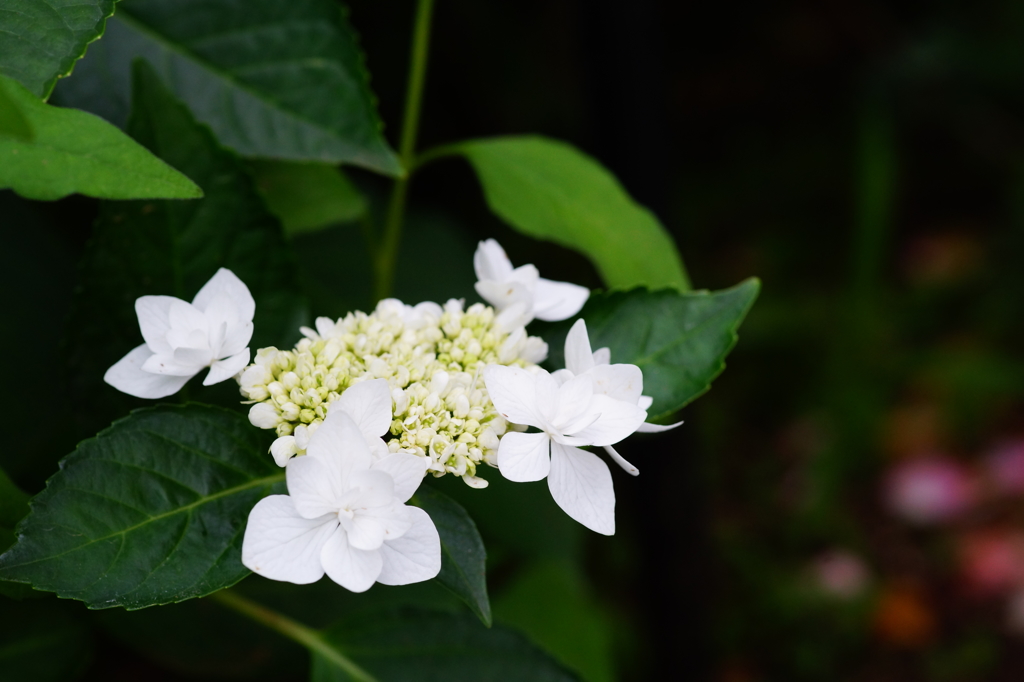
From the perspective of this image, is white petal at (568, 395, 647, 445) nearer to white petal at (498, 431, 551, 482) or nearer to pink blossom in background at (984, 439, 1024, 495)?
white petal at (498, 431, 551, 482)

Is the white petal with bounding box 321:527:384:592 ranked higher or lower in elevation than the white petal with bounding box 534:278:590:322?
lower

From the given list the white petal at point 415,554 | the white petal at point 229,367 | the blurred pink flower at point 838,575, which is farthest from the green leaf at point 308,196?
the blurred pink flower at point 838,575

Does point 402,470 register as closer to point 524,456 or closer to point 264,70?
point 524,456

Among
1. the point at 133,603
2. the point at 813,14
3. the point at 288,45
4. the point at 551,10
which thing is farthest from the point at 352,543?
the point at 813,14

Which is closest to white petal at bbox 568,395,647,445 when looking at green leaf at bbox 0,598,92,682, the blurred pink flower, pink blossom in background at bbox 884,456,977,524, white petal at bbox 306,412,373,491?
white petal at bbox 306,412,373,491

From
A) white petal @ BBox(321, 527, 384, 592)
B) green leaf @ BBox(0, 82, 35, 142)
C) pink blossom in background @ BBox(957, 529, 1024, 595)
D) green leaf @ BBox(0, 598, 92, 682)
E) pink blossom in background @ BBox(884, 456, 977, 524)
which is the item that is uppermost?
green leaf @ BBox(0, 82, 35, 142)

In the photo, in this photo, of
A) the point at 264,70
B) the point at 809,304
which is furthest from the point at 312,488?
the point at 809,304

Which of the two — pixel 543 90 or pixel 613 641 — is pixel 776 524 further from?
pixel 543 90
